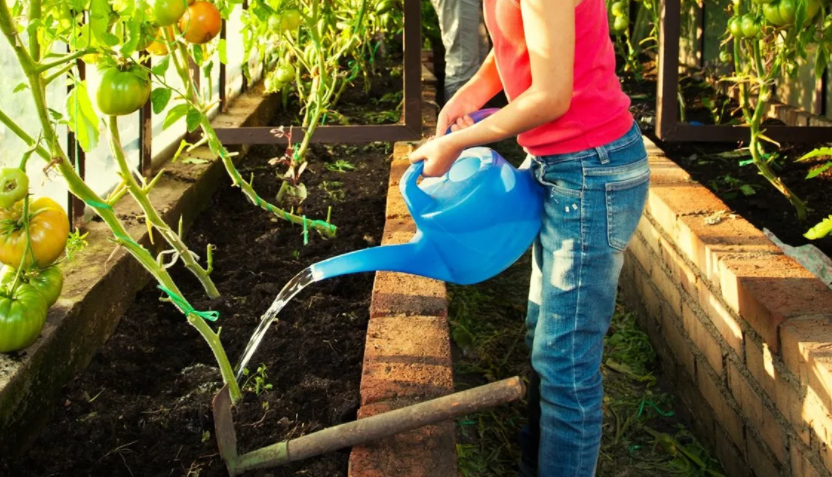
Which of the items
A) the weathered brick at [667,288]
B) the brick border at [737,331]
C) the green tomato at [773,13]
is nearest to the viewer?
the brick border at [737,331]

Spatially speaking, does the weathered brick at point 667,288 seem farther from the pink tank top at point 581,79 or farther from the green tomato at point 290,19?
the green tomato at point 290,19

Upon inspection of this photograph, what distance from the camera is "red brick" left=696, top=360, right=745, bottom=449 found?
2461 millimetres

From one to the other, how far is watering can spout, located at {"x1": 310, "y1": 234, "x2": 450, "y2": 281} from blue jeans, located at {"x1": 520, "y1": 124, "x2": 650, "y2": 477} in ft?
0.77

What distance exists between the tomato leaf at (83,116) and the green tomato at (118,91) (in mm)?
26

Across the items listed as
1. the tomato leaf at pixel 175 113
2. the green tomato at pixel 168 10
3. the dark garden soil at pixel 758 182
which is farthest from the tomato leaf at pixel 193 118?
the dark garden soil at pixel 758 182

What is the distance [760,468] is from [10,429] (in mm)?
1646

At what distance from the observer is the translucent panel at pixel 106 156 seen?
128 inches

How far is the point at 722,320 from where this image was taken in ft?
8.39

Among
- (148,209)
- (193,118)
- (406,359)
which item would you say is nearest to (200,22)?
(193,118)

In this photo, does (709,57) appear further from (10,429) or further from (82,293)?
(10,429)

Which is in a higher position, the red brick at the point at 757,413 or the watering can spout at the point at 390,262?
the watering can spout at the point at 390,262

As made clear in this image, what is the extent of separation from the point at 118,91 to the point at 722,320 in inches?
61.7

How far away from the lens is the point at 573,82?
1906 mm

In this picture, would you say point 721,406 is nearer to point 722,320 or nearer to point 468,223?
point 722,320
